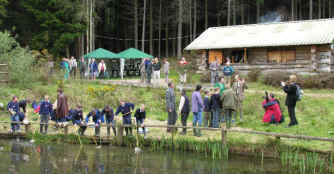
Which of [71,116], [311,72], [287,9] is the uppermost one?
[287,9]

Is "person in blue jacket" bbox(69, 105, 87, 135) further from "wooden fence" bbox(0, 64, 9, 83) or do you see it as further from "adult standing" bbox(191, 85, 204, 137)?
"wooden fence" bbox(0, 64, 9, 83)

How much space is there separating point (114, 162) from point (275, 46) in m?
19.4

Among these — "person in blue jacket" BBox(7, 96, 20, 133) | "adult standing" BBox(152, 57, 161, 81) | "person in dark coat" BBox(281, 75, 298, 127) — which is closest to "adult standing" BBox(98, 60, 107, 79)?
"adult standing" BBox(152, 57, 161, 81)

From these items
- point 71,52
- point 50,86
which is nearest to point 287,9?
point 71,52

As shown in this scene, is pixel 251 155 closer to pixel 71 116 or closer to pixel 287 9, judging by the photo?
pixel 71 116

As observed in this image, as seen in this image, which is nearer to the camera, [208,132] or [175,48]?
[208,132]

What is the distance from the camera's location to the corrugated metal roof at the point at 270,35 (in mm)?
28516

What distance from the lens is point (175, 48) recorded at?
185 ft

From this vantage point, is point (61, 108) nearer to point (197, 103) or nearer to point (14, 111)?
point (14, 111)

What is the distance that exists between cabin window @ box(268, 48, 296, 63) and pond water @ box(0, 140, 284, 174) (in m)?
17.4

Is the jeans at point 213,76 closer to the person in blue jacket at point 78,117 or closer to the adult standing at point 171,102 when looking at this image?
the adult standing at point 171,102

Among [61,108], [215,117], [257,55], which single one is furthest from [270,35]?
[61,108]

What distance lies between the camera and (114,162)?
13.2 metres

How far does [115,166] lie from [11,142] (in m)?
5.56
